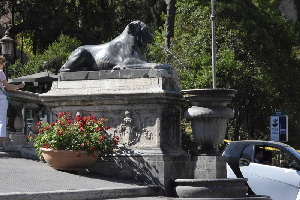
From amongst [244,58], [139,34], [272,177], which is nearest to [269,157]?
[272,177]

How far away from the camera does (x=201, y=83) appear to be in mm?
31078

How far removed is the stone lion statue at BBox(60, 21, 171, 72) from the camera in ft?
39.7

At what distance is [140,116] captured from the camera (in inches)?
452

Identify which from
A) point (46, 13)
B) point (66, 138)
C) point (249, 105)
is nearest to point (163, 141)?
point (66, 138)

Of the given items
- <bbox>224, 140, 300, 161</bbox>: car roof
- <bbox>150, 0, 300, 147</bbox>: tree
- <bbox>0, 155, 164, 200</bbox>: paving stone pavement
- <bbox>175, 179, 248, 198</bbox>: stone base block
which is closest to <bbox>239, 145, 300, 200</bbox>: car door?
<bbox>224, 140, 300, 161</bbox>: car roof

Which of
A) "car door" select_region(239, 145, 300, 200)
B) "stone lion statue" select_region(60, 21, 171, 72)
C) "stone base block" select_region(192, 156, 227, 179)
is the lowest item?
"car door" select_region(239, 145, 300, 200)

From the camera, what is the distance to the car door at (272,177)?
14.6 metres

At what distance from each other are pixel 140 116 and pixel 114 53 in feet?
4.25

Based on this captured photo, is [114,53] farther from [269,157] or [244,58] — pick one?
[244,58]

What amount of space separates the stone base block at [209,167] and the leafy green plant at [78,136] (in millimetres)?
1303

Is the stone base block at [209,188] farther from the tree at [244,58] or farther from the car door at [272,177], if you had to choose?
the tree at [244,58]

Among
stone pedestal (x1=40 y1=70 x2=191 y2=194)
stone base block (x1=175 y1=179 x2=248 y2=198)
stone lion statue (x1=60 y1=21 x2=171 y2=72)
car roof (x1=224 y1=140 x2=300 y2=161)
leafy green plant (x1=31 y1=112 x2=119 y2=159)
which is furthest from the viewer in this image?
car roof (x1=224 y1=140 x2=300 y2=161)

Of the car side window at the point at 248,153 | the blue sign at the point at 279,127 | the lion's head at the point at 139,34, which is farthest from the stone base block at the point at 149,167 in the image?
the blue sign at the point at 279,127

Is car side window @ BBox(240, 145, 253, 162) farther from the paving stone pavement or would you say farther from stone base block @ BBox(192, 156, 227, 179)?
the paving stone pavement
